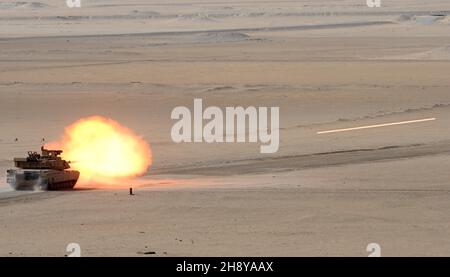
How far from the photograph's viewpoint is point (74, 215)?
28188 millimetres

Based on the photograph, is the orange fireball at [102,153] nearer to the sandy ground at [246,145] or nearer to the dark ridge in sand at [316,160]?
the sandy ground at [246,145]

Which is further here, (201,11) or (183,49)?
(201,11)

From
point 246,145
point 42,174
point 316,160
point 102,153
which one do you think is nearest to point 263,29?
point 246,145

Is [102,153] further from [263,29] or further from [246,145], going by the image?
[263,29]

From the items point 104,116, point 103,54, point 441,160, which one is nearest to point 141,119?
point 104,116

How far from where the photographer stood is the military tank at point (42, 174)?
106 feet

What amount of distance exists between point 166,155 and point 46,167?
8572mm

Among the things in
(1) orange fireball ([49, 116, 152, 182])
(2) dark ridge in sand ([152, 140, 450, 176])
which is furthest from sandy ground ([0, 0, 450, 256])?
(1) orange fireball ([49, 116, 152, 182])

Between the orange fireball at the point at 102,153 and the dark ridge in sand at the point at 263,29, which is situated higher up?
the dark ridge in sand at the point at 263,29

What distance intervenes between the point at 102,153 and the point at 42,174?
6152 millimetres

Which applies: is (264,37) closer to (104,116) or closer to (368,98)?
(368,98)

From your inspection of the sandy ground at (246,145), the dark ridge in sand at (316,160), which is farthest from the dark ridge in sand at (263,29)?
the dark ridge in sand at (316,160)

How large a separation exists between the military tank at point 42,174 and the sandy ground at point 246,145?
46 centimetres

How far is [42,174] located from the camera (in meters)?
32.2
